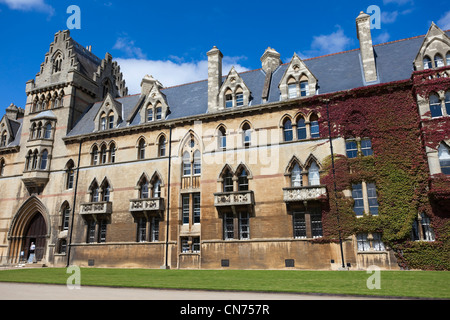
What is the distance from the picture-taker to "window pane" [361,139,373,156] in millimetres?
23778

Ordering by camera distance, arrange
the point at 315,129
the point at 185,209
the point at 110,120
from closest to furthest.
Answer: the point at 315,129 < the point at 185,209 < the point at 110,120

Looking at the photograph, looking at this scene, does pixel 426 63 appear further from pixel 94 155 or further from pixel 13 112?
pixel 13 112

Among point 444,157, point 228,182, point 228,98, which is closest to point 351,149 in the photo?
point 444,157

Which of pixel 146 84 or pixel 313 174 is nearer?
pixel 313 174

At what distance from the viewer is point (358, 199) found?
915 inches

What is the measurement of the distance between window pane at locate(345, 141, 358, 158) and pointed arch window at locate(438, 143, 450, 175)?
504 centimetres

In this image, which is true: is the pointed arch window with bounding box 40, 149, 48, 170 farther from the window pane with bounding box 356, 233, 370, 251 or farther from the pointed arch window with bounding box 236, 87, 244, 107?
the window pane with bounding box 356, 233, 370, 251

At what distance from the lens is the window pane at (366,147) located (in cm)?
2378

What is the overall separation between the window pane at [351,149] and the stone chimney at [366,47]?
5317 mm

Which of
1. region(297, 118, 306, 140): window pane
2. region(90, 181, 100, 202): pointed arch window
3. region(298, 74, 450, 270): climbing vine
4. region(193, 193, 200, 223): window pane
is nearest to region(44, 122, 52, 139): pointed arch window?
region(90, 181, 100, 202): pointed arch window

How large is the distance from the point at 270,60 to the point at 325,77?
6383 millimetres

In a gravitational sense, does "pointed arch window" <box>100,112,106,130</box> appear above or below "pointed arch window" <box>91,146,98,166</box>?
above

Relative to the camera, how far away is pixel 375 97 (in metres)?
24.2
